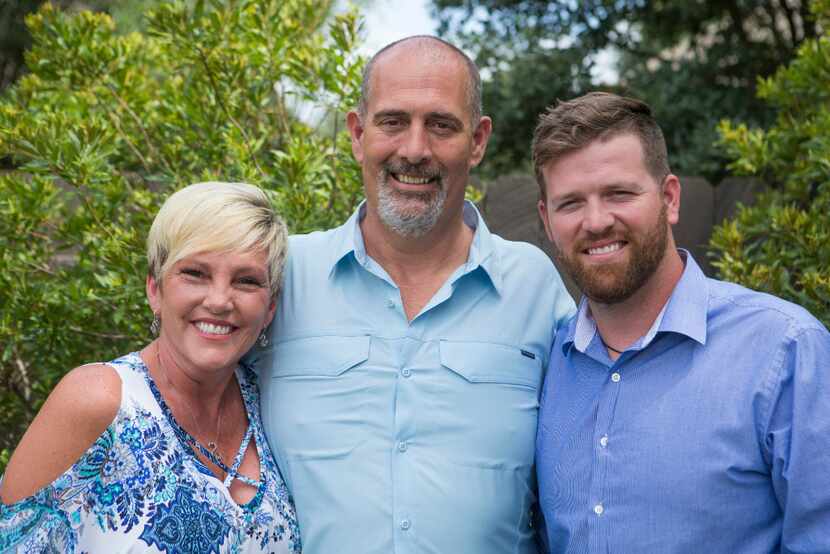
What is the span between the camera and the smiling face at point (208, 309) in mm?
2596

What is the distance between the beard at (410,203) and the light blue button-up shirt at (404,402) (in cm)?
15

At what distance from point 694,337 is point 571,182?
0.53m

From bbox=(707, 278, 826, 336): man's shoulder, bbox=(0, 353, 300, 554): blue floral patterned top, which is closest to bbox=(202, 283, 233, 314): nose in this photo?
bbox=(0, 353, 300, 554): blue floral patterned top

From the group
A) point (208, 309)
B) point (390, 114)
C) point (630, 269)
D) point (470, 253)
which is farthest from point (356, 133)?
point (630, 269)

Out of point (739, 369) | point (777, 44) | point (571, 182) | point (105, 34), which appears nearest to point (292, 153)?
point (105, 34)

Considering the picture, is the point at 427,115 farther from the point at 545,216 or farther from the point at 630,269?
the point at 630,269

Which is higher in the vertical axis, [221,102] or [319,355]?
[221,102]

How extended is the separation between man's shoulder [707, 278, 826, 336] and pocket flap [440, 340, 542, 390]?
0.64m

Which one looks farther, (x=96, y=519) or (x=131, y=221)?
(x=131, y=221)

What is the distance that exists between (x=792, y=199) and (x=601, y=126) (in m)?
2.00

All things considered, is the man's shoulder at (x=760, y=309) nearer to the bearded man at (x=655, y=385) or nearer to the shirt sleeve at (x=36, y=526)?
the bearded man at (x=655, y=385)

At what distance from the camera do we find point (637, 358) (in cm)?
247

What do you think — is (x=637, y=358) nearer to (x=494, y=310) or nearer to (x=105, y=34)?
(x=494, y=310)

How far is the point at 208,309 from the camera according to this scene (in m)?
2.59
